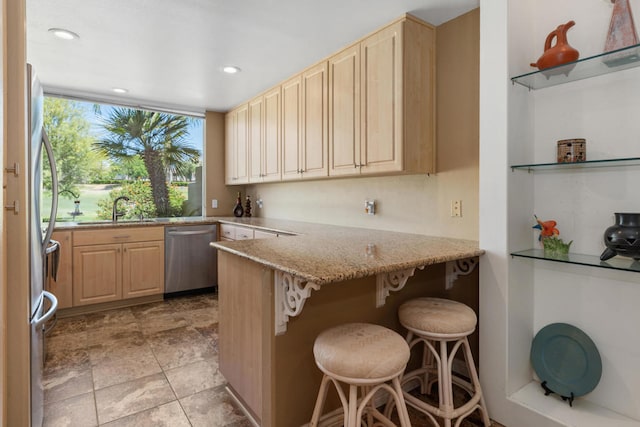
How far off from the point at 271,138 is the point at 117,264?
6.80 feet

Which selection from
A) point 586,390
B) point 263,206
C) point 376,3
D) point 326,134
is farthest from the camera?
point 263,206

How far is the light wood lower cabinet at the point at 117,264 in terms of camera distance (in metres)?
3.40

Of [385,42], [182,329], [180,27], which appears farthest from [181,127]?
[385,42]

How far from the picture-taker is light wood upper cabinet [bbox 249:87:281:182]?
355 cm

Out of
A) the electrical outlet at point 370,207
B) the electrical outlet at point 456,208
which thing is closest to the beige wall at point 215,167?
the electrical outlet at point 370,207

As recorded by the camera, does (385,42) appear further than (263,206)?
No

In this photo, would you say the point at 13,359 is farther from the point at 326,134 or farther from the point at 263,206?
Result: the point at 263,206

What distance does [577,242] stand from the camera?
1671 millimetres

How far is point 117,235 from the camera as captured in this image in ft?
11.8

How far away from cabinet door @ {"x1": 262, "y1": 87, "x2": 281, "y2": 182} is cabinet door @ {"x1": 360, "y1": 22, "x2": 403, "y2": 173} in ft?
4.21

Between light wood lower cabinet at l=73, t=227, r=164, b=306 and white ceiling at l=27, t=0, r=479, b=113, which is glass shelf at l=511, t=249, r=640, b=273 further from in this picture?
light wood lower cabinet at l=73, t=227, r=164, b=306

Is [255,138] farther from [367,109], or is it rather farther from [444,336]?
[444,336]

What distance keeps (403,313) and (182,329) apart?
7.02 ft

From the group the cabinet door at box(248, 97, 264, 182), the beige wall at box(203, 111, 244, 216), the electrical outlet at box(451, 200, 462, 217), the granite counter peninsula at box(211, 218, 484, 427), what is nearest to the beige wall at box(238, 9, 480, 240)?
the electrical outlet at box(451, 200, 462, 217)
